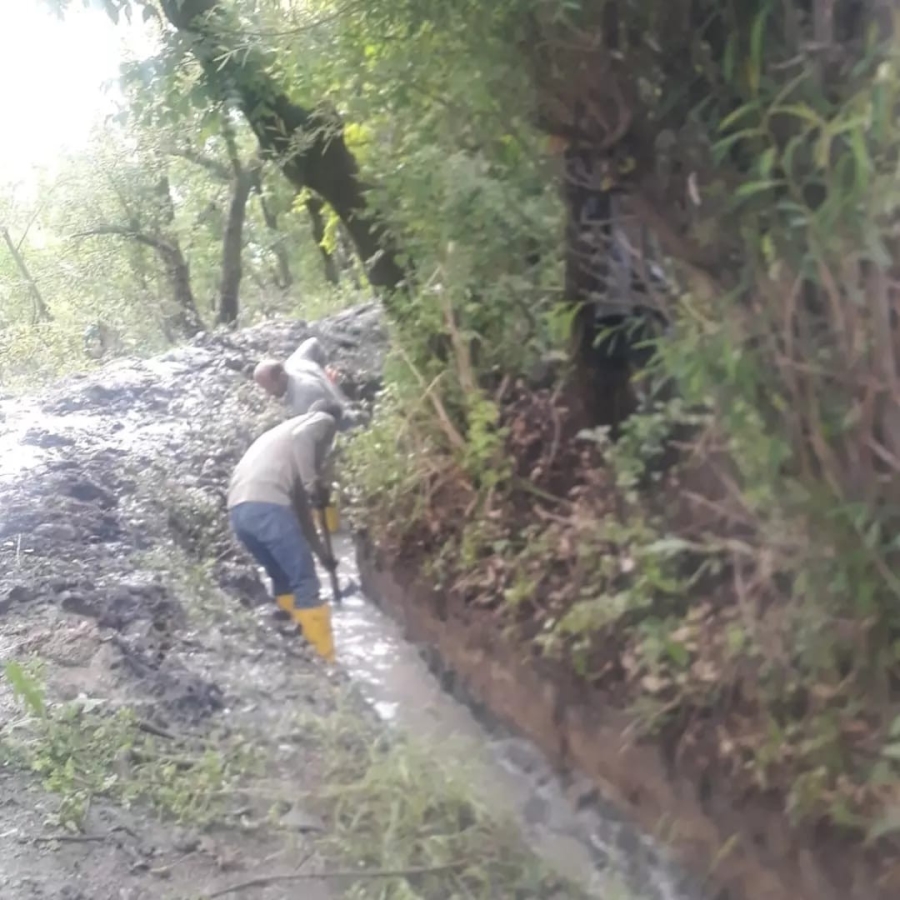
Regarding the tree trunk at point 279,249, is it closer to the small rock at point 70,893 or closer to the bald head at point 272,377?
the bald head at point 272,377

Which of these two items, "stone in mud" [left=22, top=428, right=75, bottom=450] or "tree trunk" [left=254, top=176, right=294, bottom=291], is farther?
"tree trunk" [left=254, top=176, right=294, bottom=291]

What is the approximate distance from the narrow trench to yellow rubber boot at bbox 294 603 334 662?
13 cm

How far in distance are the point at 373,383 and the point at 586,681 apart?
5.93m

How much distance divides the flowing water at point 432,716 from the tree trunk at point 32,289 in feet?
21.8

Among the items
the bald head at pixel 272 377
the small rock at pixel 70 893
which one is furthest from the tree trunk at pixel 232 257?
the small rock at pixel 70 893

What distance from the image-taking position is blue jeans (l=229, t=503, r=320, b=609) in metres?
7.33

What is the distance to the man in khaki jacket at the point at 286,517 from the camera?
7.34 meters

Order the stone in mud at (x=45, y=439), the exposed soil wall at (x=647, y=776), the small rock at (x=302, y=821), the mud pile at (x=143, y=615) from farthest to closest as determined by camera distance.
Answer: the stone in mud at (x=45, y=439), the small rock at (x=302, y=821), the mud pile at (x=143, y=615), the exposed soil wall at (x=647, y=776)

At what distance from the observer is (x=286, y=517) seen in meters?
7.39

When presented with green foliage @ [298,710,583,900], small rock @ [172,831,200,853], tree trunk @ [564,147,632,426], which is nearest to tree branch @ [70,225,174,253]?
tree trunk @ [564,147,632,426]

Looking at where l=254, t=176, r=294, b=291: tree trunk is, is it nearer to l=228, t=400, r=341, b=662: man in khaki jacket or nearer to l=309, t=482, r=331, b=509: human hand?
l=309, t=482, r=331, b=509: human hand

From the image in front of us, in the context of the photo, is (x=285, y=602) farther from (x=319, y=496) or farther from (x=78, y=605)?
(x=78, y=605)

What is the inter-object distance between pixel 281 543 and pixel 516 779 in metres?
2.47

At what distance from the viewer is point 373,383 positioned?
10.8 metres
